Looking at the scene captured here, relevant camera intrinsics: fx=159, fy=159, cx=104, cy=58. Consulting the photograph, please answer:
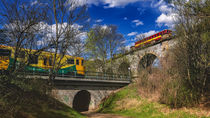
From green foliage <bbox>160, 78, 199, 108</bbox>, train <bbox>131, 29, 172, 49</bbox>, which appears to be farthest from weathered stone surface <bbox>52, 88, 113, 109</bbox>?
train <bbox>131, 29, 172, 49</bbox>

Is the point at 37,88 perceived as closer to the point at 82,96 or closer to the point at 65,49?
the point at 65,49

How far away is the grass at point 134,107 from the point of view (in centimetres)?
1241

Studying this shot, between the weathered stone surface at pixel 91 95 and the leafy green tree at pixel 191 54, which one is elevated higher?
the leafy green tree at pixel 191 54

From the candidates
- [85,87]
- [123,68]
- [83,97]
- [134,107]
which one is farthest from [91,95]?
[123,68]

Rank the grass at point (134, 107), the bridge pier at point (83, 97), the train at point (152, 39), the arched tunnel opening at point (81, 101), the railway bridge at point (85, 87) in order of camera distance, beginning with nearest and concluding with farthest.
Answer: the grass at point (134, 107)
the railway bridge at point (85, 87)
the bridge pier at point (83, 97)
the arched tunnel opening at point (81, 101)
the train at point (152, 39)

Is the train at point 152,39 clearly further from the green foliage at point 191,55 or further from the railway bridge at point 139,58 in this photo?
the green foliage at point 191,55

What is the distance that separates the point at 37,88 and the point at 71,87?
8440 millimetres

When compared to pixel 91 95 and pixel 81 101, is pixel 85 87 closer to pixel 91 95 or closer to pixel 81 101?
pixel 91 95

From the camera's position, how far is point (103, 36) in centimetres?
2906

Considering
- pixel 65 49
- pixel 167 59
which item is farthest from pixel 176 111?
pixel 65 49

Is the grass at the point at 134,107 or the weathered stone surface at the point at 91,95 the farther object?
the weathered stone surface at the point at 91,95

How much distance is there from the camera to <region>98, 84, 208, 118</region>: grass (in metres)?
12.4

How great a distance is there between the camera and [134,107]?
16.5 metres

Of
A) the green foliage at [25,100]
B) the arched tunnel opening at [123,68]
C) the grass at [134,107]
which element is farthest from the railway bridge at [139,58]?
the green foliage at [25,100]
